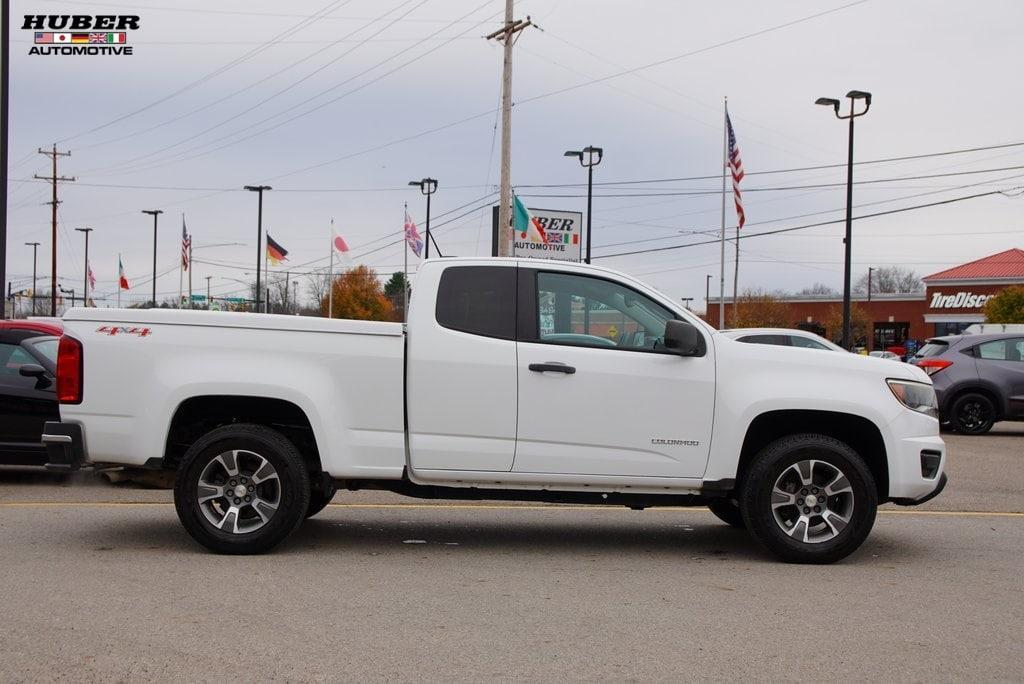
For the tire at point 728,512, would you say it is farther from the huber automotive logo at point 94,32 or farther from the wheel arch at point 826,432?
the huber automotive logo at point 94,32

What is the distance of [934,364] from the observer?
17109 mm

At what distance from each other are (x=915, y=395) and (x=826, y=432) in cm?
65

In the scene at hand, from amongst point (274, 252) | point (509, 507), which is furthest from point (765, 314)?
point (509, 507)

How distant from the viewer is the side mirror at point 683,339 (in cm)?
663

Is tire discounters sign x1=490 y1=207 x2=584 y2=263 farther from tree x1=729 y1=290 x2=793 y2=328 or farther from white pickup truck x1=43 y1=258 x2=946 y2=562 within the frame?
tree x1=729 y1=290 x2=793 y2=328

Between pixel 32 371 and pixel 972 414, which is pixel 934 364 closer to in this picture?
pixel 972 414

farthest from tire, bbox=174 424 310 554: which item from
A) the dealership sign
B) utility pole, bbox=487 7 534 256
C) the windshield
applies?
the dealership sign

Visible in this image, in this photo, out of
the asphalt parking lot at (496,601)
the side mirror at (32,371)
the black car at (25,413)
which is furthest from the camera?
the black car at (25,413)

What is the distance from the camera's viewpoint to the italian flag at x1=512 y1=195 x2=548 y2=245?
3378 cm

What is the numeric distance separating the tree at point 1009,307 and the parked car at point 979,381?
119 feet

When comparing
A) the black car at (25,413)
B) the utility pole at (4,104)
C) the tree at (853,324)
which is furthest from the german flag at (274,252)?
the black car at (25,413)

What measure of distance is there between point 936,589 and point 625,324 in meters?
2.57

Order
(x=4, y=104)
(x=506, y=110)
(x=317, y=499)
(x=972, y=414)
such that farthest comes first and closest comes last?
(x=506, y=110)
(x=4, y=104)
(x=972, y=414)
(x=317, y=499)

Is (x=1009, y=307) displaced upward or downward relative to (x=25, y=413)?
upward
